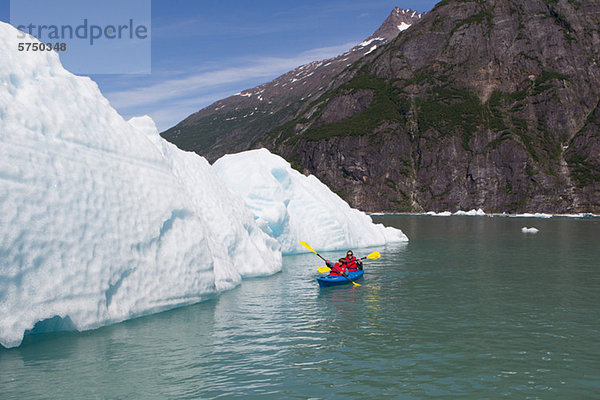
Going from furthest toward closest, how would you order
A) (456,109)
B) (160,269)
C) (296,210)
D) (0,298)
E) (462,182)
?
1. (456,109)
2. (462,182)
3. (296,210)
4. (160,269)
5. (0,298)

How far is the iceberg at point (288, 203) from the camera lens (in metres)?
36.0

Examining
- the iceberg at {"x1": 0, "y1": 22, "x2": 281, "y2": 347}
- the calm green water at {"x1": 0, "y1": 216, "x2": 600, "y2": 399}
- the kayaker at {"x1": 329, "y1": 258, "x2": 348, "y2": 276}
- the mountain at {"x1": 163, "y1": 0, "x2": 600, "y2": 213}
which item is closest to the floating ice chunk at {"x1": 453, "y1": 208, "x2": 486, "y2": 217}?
the mountain at {"x1": 163, "y1": 0, "x2": 600, "y2": 213}

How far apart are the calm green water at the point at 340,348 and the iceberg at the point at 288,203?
35.3ft

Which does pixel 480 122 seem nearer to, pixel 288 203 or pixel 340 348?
pixel 288 203

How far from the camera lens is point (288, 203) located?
133 ft

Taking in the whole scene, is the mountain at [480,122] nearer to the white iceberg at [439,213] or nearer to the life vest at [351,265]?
the white iceberg at [439,213]

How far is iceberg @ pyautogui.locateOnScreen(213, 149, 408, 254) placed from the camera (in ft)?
118

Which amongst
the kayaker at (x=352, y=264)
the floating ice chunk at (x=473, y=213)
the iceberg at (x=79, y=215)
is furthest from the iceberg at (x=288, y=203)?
the floating ice chunk at (x=473, y=213)

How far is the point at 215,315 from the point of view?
19469 millimetres

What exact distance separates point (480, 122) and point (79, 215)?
16454 cm

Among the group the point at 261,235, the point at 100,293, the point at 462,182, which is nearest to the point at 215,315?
the point at 100,293

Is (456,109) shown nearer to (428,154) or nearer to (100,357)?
(428,154)

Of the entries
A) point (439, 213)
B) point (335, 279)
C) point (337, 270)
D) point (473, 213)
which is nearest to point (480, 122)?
point (439, 213)

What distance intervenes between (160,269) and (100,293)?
2.85 m
